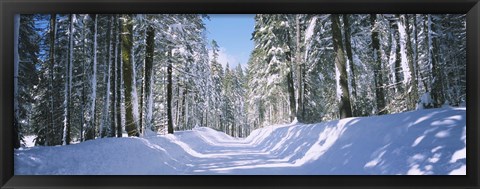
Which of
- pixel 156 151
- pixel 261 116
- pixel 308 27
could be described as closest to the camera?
pixel 156 151

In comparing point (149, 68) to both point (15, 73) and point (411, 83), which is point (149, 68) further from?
point (411, 83)

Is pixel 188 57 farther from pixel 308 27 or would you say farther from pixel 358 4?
pixel 358 4

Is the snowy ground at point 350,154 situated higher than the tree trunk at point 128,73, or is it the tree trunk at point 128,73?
the tree trunk at point 128,73

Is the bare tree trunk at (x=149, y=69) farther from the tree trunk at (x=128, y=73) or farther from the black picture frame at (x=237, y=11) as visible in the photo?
the black picture frame at (x=237, y=11)

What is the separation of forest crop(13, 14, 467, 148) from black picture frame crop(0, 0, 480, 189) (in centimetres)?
24

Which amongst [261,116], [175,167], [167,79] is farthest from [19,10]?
[261,116]

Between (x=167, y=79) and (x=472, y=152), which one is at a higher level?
(x=167, y=79)

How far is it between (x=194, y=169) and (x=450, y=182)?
18.5 feet

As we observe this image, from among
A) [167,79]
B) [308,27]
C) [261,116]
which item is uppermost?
[308,27]

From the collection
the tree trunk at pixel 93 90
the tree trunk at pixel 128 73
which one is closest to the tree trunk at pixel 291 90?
the tree trunk at pixel 128 73

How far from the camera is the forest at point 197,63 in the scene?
381 inches

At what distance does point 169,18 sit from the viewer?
52.5 feet

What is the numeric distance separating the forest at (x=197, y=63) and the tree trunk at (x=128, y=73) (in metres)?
0.04

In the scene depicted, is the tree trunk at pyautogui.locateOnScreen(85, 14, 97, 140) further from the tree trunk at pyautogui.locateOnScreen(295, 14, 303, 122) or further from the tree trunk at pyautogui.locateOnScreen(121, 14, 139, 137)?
the tree trunk at pyautogui.locateOnScreen(295, 14, 303, 122)
